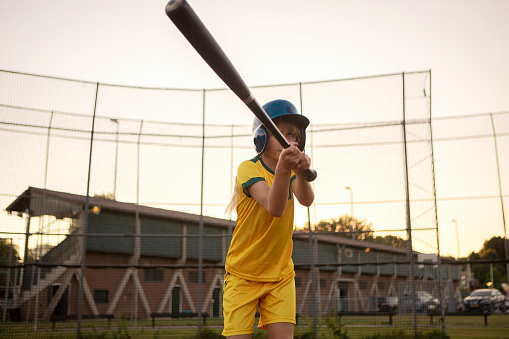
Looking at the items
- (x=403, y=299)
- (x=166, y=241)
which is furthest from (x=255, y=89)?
(x=166, y=241)

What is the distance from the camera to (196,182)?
13.3 meters

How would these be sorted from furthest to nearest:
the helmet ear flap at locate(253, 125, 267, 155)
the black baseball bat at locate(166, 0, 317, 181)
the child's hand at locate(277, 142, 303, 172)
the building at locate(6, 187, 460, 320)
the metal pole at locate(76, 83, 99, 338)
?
1. the building at locate(6, 187, 460, 320)
2. the metal pole at locate(76, 83, 99, 338)
3. the helmet ear flap at locate(253, 125, 267, 155)
4. the child's hand at locate(277, 142, 303, 172)
5. the black baseball bat at locate(166, 0, 317, 181)

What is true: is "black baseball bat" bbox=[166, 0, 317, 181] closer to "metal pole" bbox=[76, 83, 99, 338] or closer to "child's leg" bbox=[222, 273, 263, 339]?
"child's leg" bbox=[222, 273, 263, 339]

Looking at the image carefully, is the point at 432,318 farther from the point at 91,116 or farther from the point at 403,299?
the point at 91,116

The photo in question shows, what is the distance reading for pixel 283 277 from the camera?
3.33 metres

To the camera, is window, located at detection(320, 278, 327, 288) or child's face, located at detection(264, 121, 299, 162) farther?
window, located at detection(320, 278, 327, 288)

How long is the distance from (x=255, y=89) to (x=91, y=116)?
16.2 ft

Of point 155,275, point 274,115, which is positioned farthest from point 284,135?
point 155,275

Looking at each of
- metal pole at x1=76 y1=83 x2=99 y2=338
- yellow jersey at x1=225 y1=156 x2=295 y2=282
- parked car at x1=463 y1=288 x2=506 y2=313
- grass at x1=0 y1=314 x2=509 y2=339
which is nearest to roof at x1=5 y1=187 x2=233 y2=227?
metal pole at x1=76 y1=83 x2=99 y2=338

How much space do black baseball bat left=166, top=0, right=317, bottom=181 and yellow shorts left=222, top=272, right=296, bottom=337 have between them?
5.06ft

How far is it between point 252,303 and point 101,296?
41.2 feet

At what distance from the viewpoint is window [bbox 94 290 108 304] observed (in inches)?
557

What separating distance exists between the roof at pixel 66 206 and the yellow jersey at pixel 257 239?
9.82 meters

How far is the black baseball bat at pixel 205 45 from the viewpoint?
1.59 m
